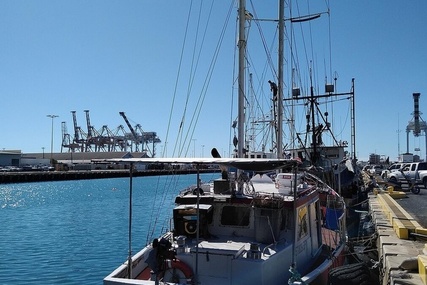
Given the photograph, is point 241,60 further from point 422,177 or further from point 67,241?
point 422,177

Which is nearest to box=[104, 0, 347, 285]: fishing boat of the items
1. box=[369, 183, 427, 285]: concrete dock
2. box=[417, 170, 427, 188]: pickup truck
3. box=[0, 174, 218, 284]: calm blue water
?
box=[369, 183, 427, 285]: concrete dock

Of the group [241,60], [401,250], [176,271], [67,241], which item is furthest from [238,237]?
[67,241]

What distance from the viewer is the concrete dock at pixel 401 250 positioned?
8705mm

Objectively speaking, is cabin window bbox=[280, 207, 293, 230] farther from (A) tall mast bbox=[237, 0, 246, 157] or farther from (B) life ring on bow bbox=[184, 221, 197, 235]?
(A) tall mast bbox=[237, 0, 246, 157]

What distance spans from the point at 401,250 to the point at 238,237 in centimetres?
481

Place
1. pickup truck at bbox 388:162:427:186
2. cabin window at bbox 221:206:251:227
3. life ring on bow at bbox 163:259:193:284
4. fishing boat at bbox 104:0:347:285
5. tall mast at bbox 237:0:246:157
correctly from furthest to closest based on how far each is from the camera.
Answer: pickup truck at bbox 388:162:427:186 < tall mast at bbox 237:0:246:157 < cabin window at bbox 221:206:251:227 < life ring on bow at bbox 163:259:193:284 < fishing boat at bbox 104:0:347:285

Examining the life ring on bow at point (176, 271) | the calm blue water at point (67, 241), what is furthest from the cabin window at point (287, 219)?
the calm blue water at point (67, 241)

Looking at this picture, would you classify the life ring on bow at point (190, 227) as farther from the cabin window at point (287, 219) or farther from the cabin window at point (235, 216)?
the cabin window at point (287, 219)

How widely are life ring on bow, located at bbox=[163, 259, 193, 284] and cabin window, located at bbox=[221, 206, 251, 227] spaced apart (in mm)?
1848

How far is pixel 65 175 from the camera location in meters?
94.2

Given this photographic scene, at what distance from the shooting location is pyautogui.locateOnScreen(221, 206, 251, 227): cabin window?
34.8 feet

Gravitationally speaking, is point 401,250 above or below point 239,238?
below

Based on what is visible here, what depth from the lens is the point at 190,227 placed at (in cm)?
1042

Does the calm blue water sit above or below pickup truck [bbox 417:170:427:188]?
below
